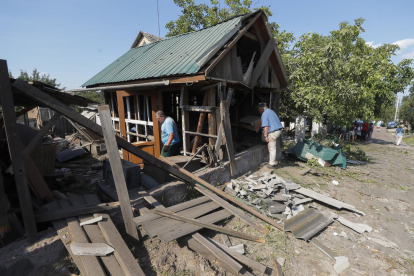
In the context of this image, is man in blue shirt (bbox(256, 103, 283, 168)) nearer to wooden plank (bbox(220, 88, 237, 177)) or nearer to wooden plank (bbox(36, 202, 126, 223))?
wooden plank (bbox(220, 88, 237, 177))

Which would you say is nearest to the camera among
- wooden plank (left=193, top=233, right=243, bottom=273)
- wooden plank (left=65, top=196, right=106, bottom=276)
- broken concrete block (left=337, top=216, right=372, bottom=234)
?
wooden plank (left=65, top=196, right=106, bottom=276)

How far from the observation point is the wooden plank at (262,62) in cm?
690

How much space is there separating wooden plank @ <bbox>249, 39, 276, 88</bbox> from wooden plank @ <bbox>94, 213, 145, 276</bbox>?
219 inches

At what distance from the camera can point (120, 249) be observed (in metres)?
2.68

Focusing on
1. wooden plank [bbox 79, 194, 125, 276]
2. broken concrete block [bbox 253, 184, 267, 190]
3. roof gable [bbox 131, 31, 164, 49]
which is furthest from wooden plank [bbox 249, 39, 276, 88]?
roof gable [bbox 131, 31, 164, 49]

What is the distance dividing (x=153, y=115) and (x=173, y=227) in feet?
13.7

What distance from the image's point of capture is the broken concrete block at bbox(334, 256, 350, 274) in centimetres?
Result: 321

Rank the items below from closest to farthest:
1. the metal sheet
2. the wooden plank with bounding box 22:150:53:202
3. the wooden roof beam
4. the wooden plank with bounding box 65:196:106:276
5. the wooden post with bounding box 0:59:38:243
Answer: the wooden plank with bounding box 65:196:106:276
the wooden post with bounding box 0:59:38:243
the wooden plank with bounding box 22:150:53:202
the metal sheet
the wooden roof beam

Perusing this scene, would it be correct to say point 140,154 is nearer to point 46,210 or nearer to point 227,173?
point 46,210

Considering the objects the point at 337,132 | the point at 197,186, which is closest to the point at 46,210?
the point at 197,186

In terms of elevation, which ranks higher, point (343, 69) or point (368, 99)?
point (343, 69)

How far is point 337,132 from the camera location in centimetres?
2030

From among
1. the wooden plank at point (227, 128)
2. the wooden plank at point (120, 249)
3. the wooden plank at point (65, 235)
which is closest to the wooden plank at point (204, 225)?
the wooden plank at point (120, 249)

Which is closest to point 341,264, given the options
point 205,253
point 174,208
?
point 205,253
